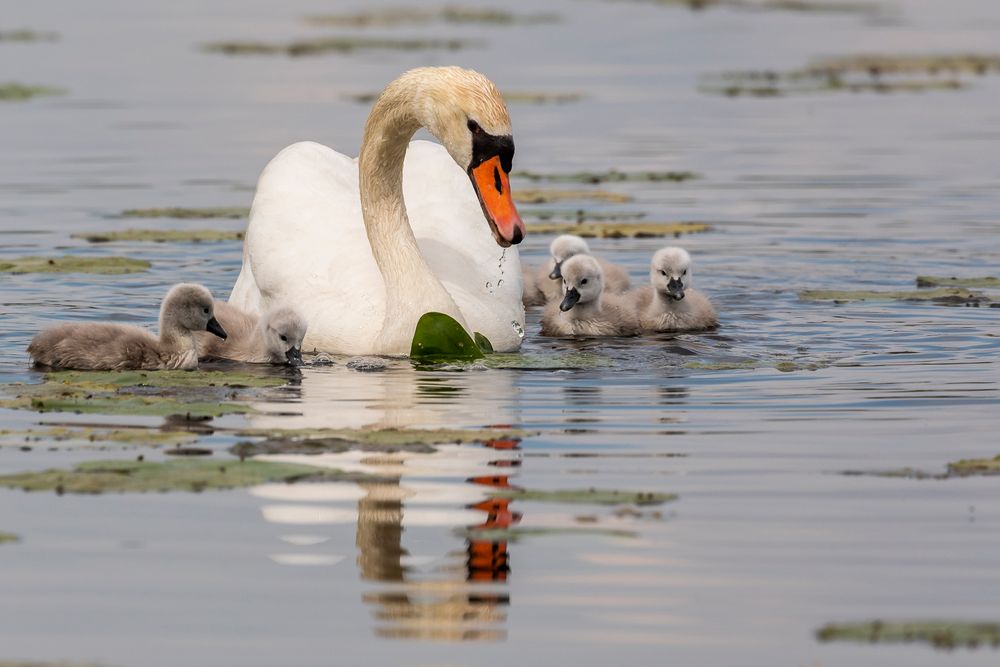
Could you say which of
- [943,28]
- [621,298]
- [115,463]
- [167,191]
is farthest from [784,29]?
[115,463]

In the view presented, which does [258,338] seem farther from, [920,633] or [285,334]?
[920,633]

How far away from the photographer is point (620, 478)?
813 cm

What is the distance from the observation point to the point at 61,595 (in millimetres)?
6473

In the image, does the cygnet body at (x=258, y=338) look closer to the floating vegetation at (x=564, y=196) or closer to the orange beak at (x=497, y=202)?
the orange beak at (x=497, y=202)

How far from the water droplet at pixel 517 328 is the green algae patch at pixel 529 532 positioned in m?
4.86

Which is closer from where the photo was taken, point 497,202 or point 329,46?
point 497,202

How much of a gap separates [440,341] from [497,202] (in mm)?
1196

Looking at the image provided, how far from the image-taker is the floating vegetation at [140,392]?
964 cm

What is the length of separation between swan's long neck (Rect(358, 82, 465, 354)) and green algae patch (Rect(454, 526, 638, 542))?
4324 millimetres

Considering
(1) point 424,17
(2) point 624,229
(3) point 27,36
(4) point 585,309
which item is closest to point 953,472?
(4) point 585,309

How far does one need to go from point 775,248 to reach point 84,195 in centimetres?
771

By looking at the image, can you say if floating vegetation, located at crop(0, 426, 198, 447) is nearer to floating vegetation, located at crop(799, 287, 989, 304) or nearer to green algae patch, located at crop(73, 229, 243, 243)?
floating vegetation, located at crop(799, 287, 989, 304)

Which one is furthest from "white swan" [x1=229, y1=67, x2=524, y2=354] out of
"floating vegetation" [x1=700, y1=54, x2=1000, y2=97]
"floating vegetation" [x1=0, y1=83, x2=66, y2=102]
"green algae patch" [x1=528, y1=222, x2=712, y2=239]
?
"floating vegetation" [x1=700, y1=54, x2=1000, y2=97]

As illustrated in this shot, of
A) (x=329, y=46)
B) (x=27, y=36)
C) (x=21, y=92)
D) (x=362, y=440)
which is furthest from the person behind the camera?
(x=27, y=36)
